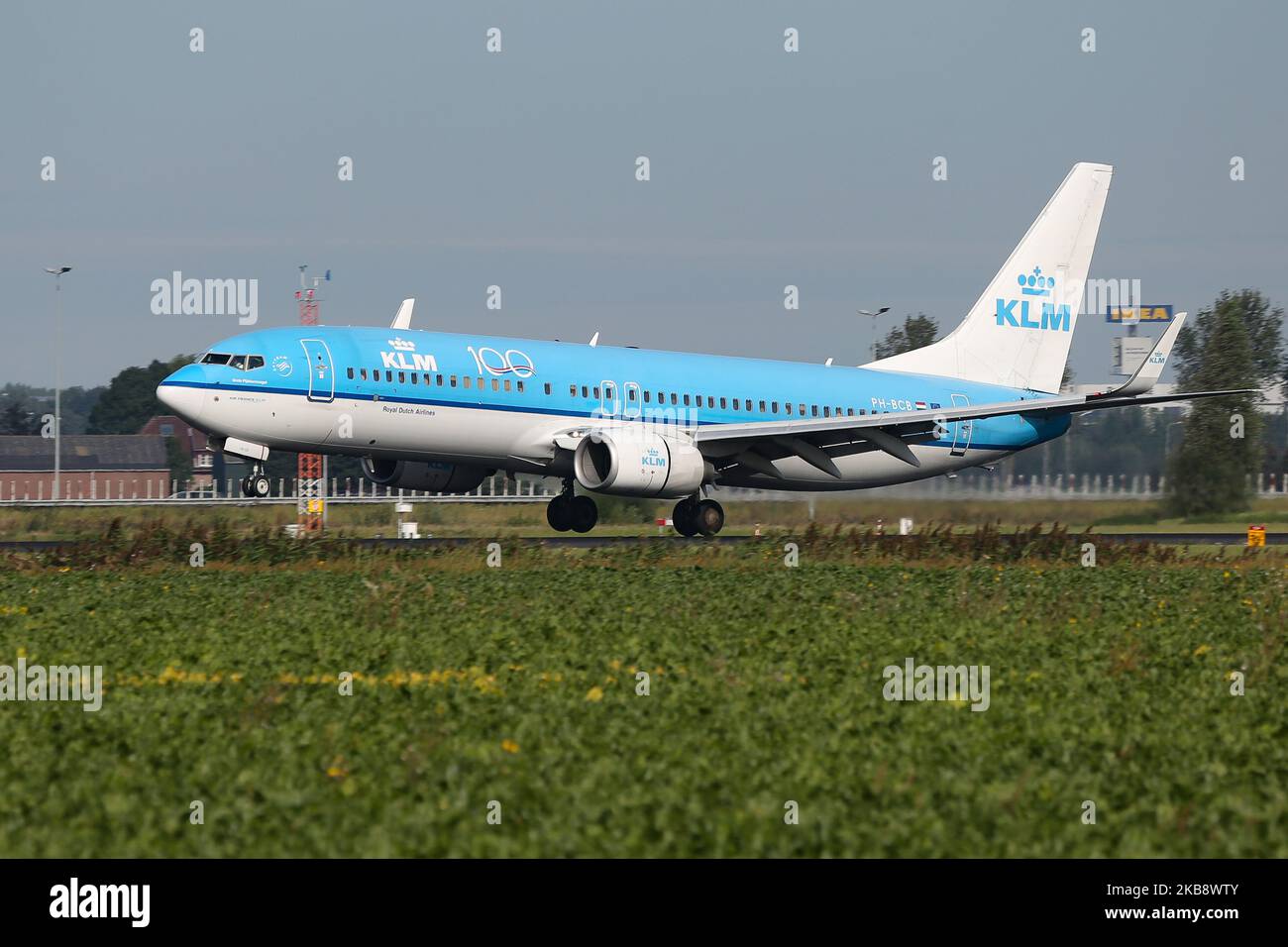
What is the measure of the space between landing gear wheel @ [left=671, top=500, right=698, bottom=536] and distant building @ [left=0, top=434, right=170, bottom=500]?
3123 inches

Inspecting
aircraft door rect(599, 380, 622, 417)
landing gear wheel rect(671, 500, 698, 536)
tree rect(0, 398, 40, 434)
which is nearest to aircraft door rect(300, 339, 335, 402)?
aircraft door rect(599, 380, 622, 417)

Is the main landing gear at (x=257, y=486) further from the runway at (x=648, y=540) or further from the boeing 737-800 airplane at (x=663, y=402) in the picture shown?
the runway at (x=648, y=540)

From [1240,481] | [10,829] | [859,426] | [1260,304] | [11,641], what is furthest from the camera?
[1260,304]

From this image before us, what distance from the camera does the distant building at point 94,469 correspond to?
4427 inches

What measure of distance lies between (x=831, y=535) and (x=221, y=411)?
1320cm

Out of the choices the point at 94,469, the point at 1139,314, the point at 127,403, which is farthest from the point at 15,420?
the point at 1139,314

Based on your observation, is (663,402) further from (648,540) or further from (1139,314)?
(1139,314)

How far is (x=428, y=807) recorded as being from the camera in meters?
9.63

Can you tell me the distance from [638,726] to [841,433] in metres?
25.1

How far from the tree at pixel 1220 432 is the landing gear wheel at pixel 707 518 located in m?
13.4

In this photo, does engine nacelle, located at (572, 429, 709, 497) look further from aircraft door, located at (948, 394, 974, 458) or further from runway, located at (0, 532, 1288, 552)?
aircraft door, located at (948, 394, 974, 458)

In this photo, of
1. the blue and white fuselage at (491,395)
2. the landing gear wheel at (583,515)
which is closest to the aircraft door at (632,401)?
the blue and white fuselage at (491,395)

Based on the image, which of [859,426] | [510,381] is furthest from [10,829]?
[859,426]
